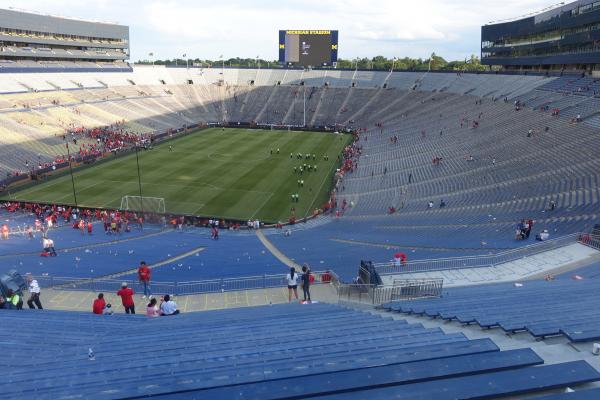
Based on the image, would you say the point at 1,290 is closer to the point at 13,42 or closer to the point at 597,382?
the point at 597,382

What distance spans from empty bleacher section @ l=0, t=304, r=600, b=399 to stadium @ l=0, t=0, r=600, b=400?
5cm

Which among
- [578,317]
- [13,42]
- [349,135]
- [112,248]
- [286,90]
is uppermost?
[13,42]

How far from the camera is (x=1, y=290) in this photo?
14141 mm

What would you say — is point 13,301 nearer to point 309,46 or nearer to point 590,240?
point 590,240

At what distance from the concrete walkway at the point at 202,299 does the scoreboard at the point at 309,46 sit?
67385 mm

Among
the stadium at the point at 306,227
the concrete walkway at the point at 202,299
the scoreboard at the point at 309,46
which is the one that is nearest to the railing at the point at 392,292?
the stadium at the point at 306,227

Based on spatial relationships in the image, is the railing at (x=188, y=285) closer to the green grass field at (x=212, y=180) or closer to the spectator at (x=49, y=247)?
the spectator at (x=49, y=247)

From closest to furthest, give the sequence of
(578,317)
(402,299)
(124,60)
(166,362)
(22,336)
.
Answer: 1. (166,362)
2. (578,317)
3. (22,336)
4. (402,299)
5. (124,60)

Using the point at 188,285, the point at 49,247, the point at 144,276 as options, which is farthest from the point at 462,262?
the point at 49,247

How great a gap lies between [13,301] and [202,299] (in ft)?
18.1

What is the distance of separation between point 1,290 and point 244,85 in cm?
8258

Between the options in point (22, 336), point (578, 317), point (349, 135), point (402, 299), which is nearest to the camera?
point (578, 317)

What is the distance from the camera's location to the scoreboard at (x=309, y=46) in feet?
255

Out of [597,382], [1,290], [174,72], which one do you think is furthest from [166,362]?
[174,72]
